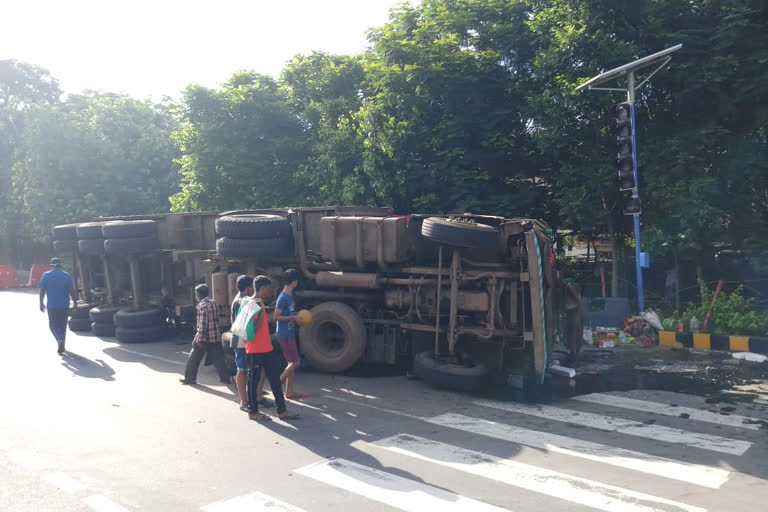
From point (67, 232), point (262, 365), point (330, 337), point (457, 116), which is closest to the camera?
point (262, 365)

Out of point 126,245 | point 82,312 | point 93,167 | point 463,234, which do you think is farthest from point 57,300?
point 93,167

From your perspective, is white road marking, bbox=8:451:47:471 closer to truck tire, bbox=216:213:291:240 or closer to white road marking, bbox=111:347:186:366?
white road marking, bbox=111:347:186:366

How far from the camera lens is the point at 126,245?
1249cm

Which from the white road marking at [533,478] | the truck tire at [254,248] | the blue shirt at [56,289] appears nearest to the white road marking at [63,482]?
the white road marking at [533,478]

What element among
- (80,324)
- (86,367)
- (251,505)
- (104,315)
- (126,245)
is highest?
(126,245)

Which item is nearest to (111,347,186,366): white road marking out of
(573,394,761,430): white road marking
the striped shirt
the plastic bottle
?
the striped shirt

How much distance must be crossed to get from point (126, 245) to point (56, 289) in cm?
156

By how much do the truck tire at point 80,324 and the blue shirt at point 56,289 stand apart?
3132mm

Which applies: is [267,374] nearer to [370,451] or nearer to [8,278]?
[370,451]

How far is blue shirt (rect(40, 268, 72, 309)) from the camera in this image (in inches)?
451

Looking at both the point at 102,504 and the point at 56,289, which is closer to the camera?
the point at 102,504

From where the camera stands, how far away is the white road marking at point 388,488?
15.5 feet

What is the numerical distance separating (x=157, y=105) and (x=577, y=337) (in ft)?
107

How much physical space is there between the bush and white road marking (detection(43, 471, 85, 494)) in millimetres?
11321
